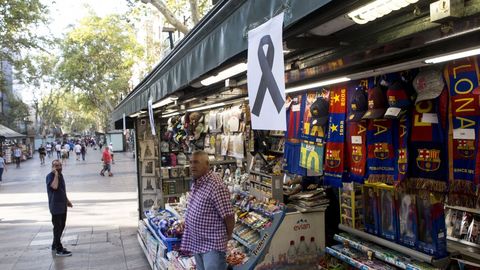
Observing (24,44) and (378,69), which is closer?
(378,69)

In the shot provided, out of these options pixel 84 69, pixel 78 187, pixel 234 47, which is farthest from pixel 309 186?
pixel 84 69

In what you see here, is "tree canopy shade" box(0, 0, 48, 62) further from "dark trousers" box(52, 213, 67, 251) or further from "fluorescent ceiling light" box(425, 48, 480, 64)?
"fluorescent ceiling light" box(425, 48, 480, 64)

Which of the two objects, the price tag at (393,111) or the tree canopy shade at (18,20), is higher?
the tree canopy shade at (18,20)

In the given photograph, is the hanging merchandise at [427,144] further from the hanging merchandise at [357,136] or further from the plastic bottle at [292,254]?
the plastic bottle at [292,254]

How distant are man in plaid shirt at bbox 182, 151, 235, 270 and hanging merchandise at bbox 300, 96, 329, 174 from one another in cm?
90

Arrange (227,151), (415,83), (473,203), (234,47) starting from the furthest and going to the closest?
(227,151) → (415,83) → (473,203) → (234,47)

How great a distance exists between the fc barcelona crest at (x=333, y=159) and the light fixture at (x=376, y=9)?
1886mm

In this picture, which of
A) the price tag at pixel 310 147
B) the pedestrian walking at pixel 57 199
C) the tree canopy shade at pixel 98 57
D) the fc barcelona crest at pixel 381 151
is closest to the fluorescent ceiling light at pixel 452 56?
the fc barcelona crest at pixel 381 151

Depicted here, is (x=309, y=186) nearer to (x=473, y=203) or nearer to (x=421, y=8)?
(x=473, y=203)

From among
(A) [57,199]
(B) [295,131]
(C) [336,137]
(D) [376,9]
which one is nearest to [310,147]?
(B) [295,131]

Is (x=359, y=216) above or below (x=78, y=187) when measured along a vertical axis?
above

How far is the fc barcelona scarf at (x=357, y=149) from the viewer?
3324 mm

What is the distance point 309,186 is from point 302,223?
0.60m

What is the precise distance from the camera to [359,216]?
13.7 ft
